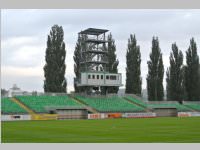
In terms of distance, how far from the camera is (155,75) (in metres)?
92.1

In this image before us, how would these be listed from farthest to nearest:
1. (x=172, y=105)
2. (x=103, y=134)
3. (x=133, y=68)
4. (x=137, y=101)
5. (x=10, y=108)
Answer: (x=133, y=68) → (x=172, y=105) → (x=137, y=101) → (x=10, y=108) → (x=103, y=134)

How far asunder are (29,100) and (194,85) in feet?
129

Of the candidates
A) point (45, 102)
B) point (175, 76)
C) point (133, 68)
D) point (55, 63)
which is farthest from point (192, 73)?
point (45, 102)

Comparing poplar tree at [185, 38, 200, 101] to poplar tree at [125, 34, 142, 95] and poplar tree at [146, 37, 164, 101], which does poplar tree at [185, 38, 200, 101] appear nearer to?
poplar tree at [146, 37, 164, 101]

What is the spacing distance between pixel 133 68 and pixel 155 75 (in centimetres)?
543

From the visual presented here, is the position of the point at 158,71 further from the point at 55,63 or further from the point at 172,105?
the point at 55,63

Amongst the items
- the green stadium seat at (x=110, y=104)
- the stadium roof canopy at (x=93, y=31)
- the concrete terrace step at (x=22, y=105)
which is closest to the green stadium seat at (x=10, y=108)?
the concrete terrace step at (x=22, y=105)

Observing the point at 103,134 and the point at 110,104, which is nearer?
the point at 103,134

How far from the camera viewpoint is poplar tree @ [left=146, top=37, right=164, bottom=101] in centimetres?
9119

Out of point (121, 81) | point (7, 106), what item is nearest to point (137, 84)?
point (121, 81)

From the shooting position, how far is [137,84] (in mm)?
89875

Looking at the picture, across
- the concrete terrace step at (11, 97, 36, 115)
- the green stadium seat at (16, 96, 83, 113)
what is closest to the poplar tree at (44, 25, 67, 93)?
the green stadium seat at (16, 96, 83, 113)

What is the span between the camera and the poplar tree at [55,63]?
81250 millimetres

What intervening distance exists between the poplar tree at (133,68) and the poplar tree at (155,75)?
8.63 ft
